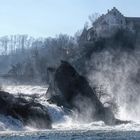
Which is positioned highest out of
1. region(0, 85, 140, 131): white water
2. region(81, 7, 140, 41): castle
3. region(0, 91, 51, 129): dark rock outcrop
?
region(81, 7, 140, 41): castle

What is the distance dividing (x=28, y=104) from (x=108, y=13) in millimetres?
85404

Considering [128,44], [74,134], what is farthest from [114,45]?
[74,134]

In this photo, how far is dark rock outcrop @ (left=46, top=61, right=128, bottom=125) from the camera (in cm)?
7625

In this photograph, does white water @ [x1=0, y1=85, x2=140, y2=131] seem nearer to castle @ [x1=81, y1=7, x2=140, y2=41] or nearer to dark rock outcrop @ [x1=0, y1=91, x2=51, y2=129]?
dark rock outcrop @ [x1=0, y1=91, x2=51, y2=129]

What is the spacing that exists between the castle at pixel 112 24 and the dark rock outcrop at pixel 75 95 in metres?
55.4

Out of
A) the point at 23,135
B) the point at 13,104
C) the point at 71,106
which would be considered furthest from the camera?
the point at 71,106

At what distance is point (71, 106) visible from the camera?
7769 cm

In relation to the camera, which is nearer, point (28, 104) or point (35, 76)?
point (28, 104)

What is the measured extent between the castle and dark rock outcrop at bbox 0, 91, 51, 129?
7026 cm

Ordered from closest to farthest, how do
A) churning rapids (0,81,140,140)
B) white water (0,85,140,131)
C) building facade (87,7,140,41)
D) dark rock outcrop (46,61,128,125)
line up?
churning rapids (0,81,140,140) < white water (0,85,140,131) < dark rock outcrop (46,61,128,125) < building facade (87,7,140,41)

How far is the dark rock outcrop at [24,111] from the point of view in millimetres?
64719

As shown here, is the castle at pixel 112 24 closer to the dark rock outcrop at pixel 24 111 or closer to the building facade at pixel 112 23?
the building facade at pixel 112 23

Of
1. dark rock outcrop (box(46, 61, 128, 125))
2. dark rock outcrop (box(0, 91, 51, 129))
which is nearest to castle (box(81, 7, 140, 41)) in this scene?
dark rock outcrop (box(46, 61, 128, 125))

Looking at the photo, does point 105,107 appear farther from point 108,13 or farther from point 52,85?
point 108,13
